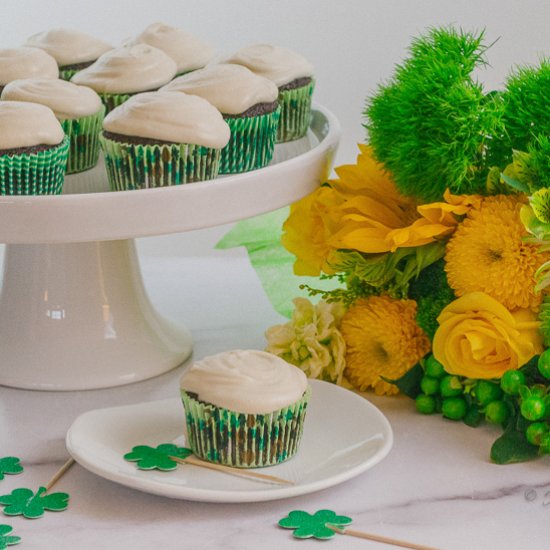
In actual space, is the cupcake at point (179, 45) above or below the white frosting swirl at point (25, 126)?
above

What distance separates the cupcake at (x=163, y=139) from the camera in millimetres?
1007

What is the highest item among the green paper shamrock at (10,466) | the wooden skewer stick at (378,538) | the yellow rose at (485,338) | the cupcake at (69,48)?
the cupcake at (69,48)

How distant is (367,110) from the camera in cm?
108

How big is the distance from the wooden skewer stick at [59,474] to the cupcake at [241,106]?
34 centimetres

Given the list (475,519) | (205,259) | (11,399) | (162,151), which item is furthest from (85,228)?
(205,259)

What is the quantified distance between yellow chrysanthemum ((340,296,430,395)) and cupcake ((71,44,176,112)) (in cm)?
31

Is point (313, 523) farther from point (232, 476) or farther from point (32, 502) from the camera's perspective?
point (32, 502)

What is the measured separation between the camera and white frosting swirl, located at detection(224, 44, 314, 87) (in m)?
1.19

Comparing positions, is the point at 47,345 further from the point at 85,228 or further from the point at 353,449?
the point at 353,449

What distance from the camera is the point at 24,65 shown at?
1.16 meters

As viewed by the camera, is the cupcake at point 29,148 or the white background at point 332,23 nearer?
the cupcake at point 29,148

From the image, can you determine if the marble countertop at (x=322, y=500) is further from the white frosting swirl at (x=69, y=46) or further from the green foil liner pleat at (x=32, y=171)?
the white frosting swirl at (x=69, y=46)

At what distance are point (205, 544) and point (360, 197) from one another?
375 mm

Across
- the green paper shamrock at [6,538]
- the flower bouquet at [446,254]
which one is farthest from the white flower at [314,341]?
the green paper shamrock at [6,538]
